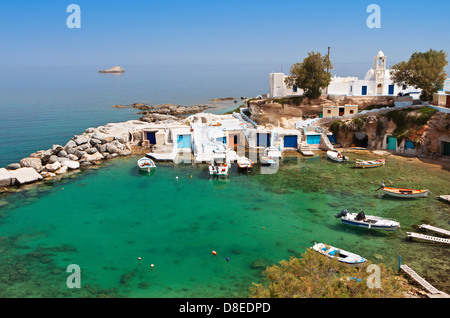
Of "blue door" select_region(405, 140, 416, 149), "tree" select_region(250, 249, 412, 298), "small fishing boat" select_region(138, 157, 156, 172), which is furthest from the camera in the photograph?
"blue door" select_region(405, 140, 416, 149)

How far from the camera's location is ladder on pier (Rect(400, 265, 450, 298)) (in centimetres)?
Answer: 1984

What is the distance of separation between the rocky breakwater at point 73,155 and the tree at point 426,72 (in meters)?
40.3

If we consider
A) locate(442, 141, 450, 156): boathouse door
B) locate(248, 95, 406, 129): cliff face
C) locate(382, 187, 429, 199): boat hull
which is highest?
locate(248, 95, 406, 129): cliff face

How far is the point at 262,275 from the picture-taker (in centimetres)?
2248

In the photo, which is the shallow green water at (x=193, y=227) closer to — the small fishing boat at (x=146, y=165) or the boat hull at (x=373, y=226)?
the boat hull at (x=373, y=226)

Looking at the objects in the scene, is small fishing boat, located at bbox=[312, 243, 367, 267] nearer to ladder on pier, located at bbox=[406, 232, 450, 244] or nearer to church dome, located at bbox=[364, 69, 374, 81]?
ladder on pier, located at bbox=[406, 232, 450, 244]

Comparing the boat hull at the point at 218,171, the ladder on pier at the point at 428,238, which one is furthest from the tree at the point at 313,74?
the ladder on pier at the point at 428,238

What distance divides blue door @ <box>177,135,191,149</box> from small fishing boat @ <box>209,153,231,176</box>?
6.70m

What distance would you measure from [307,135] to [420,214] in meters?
23.1

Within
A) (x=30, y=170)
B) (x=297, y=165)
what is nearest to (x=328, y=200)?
(x=297, y=165)

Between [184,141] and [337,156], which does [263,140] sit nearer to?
[337,156]

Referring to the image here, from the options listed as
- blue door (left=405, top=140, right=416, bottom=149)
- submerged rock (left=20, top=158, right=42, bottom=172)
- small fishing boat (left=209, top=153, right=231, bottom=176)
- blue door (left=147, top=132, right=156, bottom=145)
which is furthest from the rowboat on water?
submerged rock (left=20, top=158, right=42, bottom=172)

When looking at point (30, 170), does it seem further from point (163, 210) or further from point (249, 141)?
point (249, 141)

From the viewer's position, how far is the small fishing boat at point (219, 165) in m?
40.8
